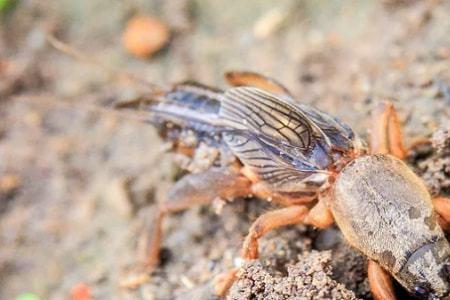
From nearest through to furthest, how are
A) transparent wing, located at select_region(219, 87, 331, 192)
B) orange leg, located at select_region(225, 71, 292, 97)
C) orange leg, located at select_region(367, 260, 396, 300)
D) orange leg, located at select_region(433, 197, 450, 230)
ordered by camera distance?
1. orange leg, located at select_region(367, 260, 396, 300)
2. orange leg, located at select_region(433, 197, 450, 230)
3. transparent wing, located at select_region(219, 87, 331, 192)
4. orange leg, located at select_region(225, 71, 292, 97)

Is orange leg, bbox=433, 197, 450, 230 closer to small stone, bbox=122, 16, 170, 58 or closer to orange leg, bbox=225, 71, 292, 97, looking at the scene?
orange leg, bbox=225, 71, 292, 97

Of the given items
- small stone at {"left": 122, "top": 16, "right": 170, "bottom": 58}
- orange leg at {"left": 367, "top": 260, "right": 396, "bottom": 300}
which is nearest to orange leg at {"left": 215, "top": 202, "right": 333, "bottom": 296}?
orange leg at {"left": 367, "top": 260, "right": 396, "bottom": 300}

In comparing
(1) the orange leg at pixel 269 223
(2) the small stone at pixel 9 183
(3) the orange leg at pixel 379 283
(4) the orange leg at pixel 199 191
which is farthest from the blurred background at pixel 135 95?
(3) the orange leg at pixel 379 283

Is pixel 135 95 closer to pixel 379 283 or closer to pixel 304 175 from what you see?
pixel 304 175

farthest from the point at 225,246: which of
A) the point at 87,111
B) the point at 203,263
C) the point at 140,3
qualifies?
the point at 140,3

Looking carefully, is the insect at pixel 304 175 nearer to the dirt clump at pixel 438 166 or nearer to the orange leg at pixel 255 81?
the orange leg at pixel 255 81

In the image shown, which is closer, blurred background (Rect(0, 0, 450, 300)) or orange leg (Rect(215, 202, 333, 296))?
orange leg (Rect(215, 202, 333, 296))

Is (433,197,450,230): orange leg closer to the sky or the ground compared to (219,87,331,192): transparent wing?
closer to the ground
